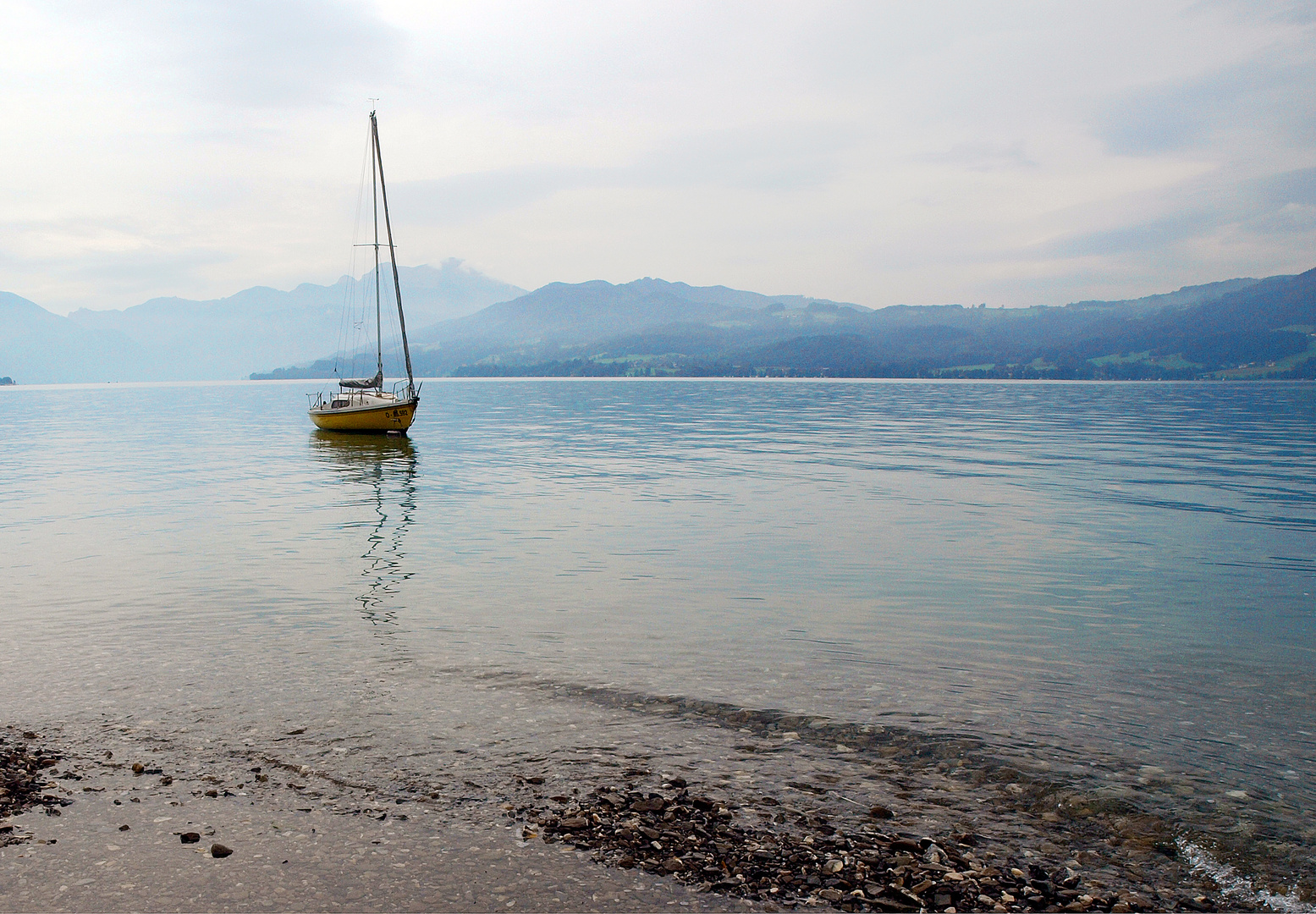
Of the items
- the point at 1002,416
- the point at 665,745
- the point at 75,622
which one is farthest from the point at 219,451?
the point at 1002,416

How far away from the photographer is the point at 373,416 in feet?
244

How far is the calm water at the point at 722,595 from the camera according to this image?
13797 millimetres

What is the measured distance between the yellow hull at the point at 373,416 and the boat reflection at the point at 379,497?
47.8 inches

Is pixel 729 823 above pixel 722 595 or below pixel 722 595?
above

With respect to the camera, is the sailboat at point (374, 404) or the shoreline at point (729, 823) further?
the sailboat at point (374, 404)

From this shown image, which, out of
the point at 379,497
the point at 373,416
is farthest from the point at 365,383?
the point at 379,497

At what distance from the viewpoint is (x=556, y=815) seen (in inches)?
382

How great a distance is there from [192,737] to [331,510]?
25764 mm

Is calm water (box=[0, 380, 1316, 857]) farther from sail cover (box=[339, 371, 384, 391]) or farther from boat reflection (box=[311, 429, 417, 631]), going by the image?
sail cover (box=[339, 371, 384, 391])

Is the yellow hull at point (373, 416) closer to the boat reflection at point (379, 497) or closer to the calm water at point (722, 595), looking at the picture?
the boat reflection at point (379, 497)

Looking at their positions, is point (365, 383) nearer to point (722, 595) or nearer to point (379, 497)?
point (379, 497)

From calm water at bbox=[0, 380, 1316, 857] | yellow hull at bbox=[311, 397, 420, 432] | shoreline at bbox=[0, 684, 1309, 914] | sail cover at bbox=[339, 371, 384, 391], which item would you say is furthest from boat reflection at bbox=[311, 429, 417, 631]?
shoreline at bbox=[0, 684, 1309, 914]

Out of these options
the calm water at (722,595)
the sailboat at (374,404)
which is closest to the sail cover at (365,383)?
the sailboat at (374,404)

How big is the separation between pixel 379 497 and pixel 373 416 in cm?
3516
